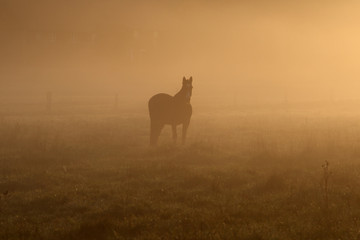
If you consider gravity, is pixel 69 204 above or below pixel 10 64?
below

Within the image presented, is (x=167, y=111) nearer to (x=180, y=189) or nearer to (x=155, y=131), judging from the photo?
(x=155, y=131)

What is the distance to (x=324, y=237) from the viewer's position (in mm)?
7648

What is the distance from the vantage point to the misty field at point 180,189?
8.16m

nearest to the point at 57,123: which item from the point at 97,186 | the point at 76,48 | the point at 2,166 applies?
the point at 2,166

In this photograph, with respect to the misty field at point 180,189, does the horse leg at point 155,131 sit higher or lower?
higher

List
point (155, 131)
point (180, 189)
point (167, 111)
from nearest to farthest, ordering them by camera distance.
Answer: point (180, 189) → point (167, 111) → point (155, 131)

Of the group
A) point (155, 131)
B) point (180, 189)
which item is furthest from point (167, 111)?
point (180, 189)

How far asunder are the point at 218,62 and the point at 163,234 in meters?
140

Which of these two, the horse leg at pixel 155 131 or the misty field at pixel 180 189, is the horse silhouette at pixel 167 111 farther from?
the misty field at pixel 180 189

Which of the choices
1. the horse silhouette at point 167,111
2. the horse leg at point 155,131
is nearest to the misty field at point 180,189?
the horse leg at point 155,131

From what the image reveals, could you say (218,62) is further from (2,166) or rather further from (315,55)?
(2,166)

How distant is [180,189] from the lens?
11.1 meters

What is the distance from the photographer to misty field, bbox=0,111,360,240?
816cm

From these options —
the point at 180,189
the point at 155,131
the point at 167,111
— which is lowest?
the point at 180,189
